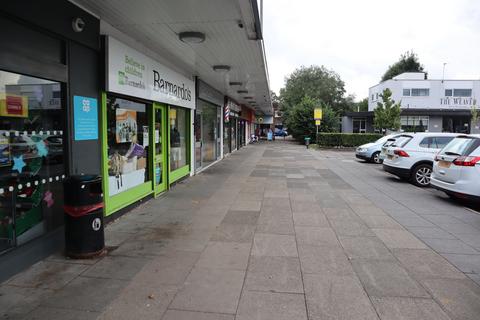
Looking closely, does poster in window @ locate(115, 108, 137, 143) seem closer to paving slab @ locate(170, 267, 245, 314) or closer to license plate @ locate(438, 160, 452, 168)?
paving slab @ locate(170, 267, 245, 314)

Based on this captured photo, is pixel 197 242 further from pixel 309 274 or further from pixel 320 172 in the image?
pixel 320 172

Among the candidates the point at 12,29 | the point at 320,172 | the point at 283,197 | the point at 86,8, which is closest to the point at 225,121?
the point at 320,172

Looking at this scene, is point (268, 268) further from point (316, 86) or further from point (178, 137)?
point (316, 86)

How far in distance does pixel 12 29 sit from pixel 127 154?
3462 mm

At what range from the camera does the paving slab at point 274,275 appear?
12.3 feet

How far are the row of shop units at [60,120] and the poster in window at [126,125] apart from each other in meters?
0.02

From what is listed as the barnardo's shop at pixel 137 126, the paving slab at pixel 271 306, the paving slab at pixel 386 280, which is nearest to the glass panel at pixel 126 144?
the barnardo's shop at pixel 137 126

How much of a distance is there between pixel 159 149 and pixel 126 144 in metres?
1.74

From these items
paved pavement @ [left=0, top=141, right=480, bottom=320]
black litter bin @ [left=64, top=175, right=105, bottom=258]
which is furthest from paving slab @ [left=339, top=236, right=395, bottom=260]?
black litter bin @ [left=64, top=175, right=105, bottom=258]

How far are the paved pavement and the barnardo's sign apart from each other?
2284 mm

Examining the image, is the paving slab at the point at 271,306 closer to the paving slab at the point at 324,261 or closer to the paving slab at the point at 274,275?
the paving slab at the point at 274,275

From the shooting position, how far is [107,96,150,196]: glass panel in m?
6.37

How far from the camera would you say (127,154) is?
23.2ft

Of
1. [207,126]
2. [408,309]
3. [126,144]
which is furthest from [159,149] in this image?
[408,309]
